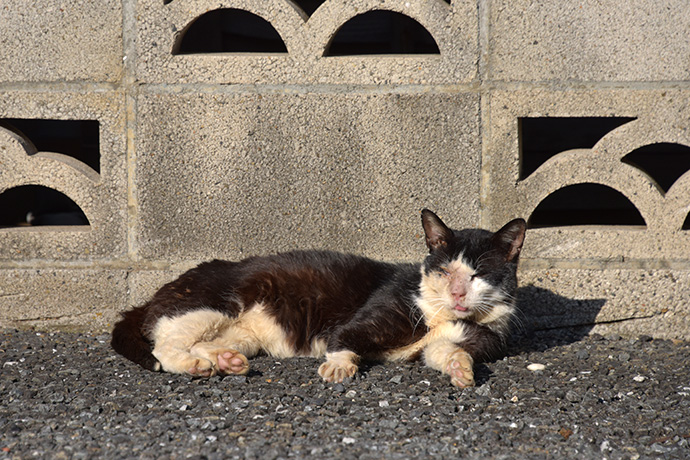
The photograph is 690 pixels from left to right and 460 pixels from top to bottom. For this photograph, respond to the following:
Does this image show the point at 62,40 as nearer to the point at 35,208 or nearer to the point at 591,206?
the point at 35,208

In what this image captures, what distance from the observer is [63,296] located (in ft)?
12.3

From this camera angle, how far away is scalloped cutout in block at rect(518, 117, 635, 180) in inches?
201

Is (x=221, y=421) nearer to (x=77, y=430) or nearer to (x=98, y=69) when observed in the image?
(x=77, y=430)

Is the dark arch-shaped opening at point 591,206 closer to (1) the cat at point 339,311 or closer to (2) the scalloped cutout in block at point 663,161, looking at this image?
(2) the scalloped cutout in block at point 663,161

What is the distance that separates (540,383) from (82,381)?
2106 millimetres

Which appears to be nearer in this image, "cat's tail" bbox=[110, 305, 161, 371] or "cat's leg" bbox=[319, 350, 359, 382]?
"cat's leg" bbox=[319, 350, 359, 382]

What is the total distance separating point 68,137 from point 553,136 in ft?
13.1

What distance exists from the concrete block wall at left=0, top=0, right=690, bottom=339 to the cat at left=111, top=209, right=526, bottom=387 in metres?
0.37

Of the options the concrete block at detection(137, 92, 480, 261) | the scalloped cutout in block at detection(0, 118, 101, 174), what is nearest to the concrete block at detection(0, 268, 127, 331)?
the concrete block at detection(137, 92, 480, 261)

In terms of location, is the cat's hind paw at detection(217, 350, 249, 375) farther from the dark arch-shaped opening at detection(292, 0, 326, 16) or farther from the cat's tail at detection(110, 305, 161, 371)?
the dark arch-shaped opening at detection(292, 0, 326, 16)

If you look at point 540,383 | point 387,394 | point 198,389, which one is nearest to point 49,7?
point 198,389

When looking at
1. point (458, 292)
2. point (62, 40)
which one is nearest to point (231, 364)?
point (458, 292)

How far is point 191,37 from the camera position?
15.9 feet

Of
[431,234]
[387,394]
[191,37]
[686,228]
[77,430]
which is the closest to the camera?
[77,430]
